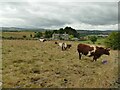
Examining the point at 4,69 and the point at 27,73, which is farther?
the point at 4,69

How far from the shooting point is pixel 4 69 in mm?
9711

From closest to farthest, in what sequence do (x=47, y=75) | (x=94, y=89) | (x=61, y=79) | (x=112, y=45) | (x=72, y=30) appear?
(x=94, y=89)
(x=61, y=79)
(x=47, y=75)
(x=112, y=45)
(x=72, y=30)

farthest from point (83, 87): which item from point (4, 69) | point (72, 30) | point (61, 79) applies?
point (72, 30)

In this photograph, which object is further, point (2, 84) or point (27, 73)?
point (27, 73)

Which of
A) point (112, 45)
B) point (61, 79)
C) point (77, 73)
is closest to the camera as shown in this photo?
point (61, 79)

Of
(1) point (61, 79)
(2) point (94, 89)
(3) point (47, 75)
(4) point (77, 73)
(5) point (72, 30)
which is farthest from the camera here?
(5) point (72, 30)

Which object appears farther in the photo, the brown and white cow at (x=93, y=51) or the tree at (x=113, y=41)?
the tree at (x=113, y=41)

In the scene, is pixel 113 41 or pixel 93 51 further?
pixel 113 41

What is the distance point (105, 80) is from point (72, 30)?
75914 millimetres

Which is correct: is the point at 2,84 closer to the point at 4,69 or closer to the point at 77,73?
the point at 4,69

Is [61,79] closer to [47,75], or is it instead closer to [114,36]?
[47,75]

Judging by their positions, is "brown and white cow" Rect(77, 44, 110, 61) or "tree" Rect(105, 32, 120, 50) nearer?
"brown and white cow" Rect(77, 44, 110, 61)

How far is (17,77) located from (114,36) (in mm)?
27465

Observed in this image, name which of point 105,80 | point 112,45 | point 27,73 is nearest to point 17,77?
point 27,73
